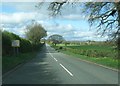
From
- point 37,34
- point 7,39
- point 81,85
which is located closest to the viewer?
point 81,85

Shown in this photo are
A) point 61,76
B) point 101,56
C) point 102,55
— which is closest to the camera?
point 61,76

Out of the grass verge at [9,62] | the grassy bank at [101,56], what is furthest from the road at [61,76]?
the grassy bank at [101,56]

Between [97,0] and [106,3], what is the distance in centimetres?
245

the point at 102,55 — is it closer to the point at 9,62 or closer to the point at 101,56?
the point at 101,56

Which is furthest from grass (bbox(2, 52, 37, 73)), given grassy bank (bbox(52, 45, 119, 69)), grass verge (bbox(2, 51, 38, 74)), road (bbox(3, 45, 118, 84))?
grassy bank (bbox(52, 45, 119, 69))

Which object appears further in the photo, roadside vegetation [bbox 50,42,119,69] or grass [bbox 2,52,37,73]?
roadside vegetation [bbox 50,42,119,69]

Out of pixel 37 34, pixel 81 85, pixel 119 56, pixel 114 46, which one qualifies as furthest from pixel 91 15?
pixel 37 34

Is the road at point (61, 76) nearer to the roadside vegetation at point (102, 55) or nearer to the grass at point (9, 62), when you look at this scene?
the grass at point (9, 62)

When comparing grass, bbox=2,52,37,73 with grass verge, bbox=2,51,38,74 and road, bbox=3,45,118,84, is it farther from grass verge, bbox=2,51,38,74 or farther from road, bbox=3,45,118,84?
road, bbox=3,45,118,84

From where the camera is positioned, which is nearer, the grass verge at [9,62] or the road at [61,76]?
the road at [61,76]

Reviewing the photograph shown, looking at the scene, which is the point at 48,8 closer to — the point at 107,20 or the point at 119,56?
the point at 107,20

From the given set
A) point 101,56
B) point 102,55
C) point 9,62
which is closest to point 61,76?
point 9,62

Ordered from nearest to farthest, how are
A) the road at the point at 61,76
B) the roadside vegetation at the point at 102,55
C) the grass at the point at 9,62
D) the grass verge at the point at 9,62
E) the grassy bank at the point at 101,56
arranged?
the road at the point at 61,76 → the grass verge at the point at 9,62 → the grass at the point at 9,62 → the roadside vegetation at the point at 102,55 → the grassy bank at the point at 101,56

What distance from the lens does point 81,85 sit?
14.1 metres
